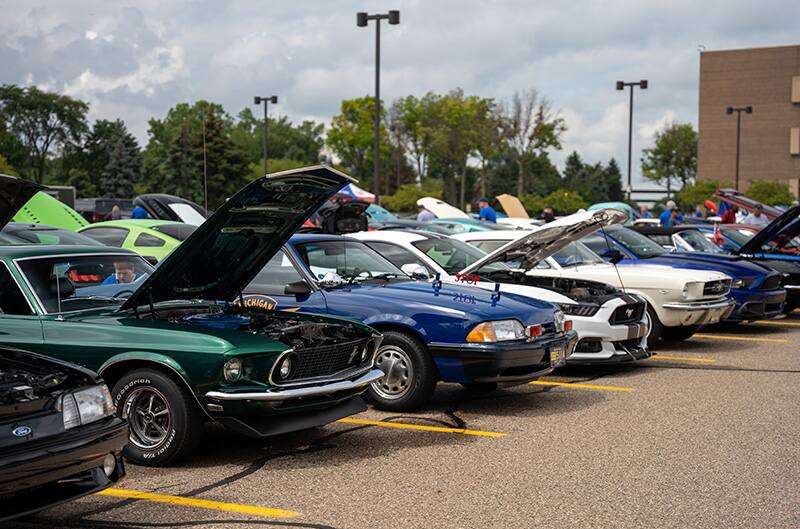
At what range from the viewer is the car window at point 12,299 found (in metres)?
6.39

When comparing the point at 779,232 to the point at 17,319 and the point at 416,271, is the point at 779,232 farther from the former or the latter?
the point at 17,319

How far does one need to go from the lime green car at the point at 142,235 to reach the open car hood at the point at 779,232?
30.2 feet

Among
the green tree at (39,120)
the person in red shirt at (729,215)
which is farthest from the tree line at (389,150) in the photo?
the person in red shirt at (729,215)

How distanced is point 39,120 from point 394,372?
8031 cm

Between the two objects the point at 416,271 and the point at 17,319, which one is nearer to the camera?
the point at 17,319

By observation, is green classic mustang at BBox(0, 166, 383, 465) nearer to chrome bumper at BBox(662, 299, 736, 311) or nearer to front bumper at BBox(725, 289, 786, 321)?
chrome bumper at BBox(662, 299, 736, 311)

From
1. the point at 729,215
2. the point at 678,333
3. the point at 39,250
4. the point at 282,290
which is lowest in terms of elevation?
the point at 678,333

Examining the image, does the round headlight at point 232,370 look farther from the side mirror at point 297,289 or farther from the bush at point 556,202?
the bush at point 556,202

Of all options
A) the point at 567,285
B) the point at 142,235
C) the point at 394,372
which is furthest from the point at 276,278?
the point at 142,235

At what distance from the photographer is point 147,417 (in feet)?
19.8

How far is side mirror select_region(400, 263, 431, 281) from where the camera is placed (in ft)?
31.8

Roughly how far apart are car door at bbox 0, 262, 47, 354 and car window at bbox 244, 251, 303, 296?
228 centimetres

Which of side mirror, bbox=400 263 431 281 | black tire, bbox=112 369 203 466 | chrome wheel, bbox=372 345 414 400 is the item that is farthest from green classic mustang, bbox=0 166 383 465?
side mirror, bbox=400 263 431 281

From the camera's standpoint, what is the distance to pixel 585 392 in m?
9.08
